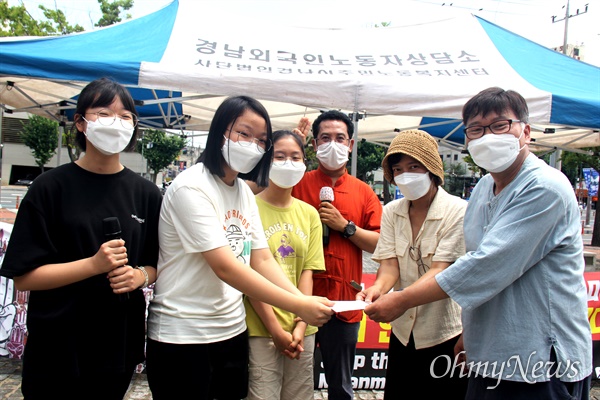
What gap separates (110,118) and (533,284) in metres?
1.83

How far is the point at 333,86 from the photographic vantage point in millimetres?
3568

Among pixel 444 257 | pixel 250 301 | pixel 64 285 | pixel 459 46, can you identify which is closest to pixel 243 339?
pixel 250 301

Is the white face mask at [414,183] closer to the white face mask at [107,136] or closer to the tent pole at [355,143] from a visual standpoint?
the white face mask at [107,136]

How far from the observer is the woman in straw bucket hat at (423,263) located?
210 centimetres

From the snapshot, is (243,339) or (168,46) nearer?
(243,339)

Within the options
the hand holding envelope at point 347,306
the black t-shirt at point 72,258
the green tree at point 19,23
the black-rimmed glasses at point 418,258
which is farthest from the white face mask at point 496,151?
the green tree at point 19,23

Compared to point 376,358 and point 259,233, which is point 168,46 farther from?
point 376,358

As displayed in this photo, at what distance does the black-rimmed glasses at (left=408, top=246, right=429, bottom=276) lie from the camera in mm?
2156

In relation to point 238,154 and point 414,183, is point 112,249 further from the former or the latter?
point 414,183

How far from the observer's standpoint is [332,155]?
265 centimetres

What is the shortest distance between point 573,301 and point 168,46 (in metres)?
3.74

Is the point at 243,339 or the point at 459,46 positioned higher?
the point at 459,46

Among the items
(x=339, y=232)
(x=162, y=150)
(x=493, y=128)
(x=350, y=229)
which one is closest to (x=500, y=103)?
(x=493, y=128)

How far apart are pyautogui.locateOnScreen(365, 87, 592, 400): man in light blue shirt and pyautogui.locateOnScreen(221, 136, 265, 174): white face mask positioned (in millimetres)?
972
